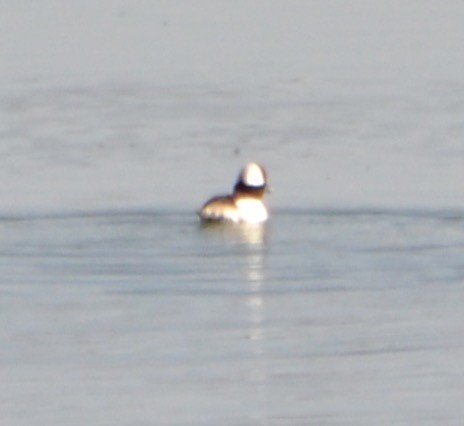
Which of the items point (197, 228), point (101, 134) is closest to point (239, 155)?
point (101, 134)

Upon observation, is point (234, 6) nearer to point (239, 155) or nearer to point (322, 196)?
point (239, 155)

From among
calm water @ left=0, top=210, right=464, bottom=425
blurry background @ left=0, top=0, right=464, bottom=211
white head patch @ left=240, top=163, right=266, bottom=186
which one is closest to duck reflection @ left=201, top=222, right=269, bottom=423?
calm water @ left=0, top=210, right=464, bottom=425

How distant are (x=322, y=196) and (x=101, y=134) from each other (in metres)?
4.35

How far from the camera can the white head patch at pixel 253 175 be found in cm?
2142

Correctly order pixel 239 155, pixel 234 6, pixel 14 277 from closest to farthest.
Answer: pixel 14 277 → pixel 239 155 → pixel 234 6

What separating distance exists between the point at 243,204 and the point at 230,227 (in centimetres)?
29

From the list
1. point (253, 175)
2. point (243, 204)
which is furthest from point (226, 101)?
point (243, 204)

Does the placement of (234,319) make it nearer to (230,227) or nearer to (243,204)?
(230,227)

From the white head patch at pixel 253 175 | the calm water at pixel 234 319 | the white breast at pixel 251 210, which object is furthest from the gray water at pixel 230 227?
the white head patch at pixel 253 175

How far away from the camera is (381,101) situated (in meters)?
26.7

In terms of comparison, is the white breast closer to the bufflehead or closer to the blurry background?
the bufflehead

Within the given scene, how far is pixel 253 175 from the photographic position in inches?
852

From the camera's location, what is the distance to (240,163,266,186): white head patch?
2142cm

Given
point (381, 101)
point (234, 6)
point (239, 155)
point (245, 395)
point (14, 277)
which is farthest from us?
point (234, 6)
